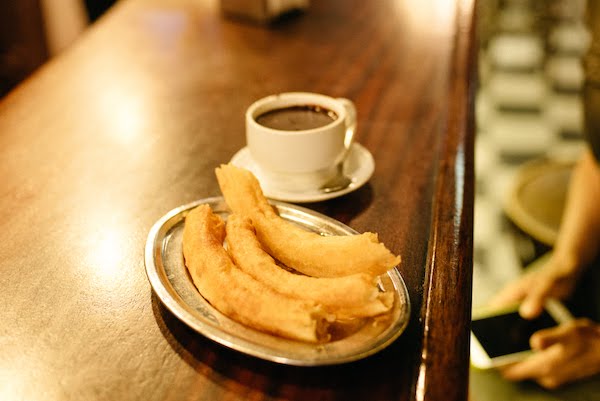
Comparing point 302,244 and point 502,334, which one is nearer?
point 302,244

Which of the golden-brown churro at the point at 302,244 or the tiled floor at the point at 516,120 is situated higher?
the golden-brown churro at the point at 302,244

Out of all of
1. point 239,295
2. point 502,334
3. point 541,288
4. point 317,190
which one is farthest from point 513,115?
Answer: point 239,295

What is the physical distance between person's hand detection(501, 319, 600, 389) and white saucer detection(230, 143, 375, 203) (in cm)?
77

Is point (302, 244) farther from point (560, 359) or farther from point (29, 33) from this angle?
point (29, 33)

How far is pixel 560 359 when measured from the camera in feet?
4.91

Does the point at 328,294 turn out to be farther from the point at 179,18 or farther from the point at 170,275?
the point at 179,18

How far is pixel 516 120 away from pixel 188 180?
9.34ft

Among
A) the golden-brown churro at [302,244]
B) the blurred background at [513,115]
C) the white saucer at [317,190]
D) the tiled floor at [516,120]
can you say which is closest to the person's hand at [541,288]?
the blurred background at [513,115]

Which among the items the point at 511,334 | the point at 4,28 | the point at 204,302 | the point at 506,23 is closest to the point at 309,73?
the point at 511,334

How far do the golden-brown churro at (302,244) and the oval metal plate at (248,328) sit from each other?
51mm

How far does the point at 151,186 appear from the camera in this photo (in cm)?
102

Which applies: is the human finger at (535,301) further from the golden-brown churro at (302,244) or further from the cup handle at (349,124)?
the golden-brown churro at (302,244)

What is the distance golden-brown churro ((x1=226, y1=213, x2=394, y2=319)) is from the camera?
61 cm

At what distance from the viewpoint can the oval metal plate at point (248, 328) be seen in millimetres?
579
